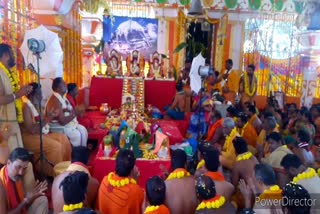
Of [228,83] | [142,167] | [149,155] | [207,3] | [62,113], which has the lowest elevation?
[142,167]

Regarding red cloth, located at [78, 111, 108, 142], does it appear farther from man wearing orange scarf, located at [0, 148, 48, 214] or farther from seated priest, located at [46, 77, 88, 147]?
man wearing orange scarf, located at [0, 148, 48, 214]

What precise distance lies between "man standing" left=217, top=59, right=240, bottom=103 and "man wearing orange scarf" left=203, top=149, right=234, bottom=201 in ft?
16.8

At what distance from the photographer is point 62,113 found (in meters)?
4.53

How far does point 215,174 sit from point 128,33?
→ 25.9 ft

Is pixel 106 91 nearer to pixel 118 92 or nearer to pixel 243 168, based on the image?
pixel 118 92

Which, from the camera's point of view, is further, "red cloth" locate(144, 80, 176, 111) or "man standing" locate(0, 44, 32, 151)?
"red cloth" locate(144, 80, 176, 111)

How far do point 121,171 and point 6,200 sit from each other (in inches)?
32.9

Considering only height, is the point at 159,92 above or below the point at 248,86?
below

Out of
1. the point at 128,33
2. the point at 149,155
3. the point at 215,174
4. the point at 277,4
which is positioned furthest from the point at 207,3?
the point at 215,174

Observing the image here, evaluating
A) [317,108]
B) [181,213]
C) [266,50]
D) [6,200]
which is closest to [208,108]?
[317,108]

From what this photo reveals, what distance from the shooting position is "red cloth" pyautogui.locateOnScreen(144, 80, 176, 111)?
7.39 metres

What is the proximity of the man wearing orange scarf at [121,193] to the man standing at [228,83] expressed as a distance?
18.5ft

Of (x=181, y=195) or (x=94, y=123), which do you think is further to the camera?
(x=94, y=123)

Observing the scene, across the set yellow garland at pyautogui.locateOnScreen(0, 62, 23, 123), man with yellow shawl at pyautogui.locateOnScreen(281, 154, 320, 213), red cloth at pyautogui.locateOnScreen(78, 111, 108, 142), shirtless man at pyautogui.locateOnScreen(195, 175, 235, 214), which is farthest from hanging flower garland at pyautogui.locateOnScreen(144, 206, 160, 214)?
red cloth at pyautogui.locateOnScreen(78, 111, 108, 142)
